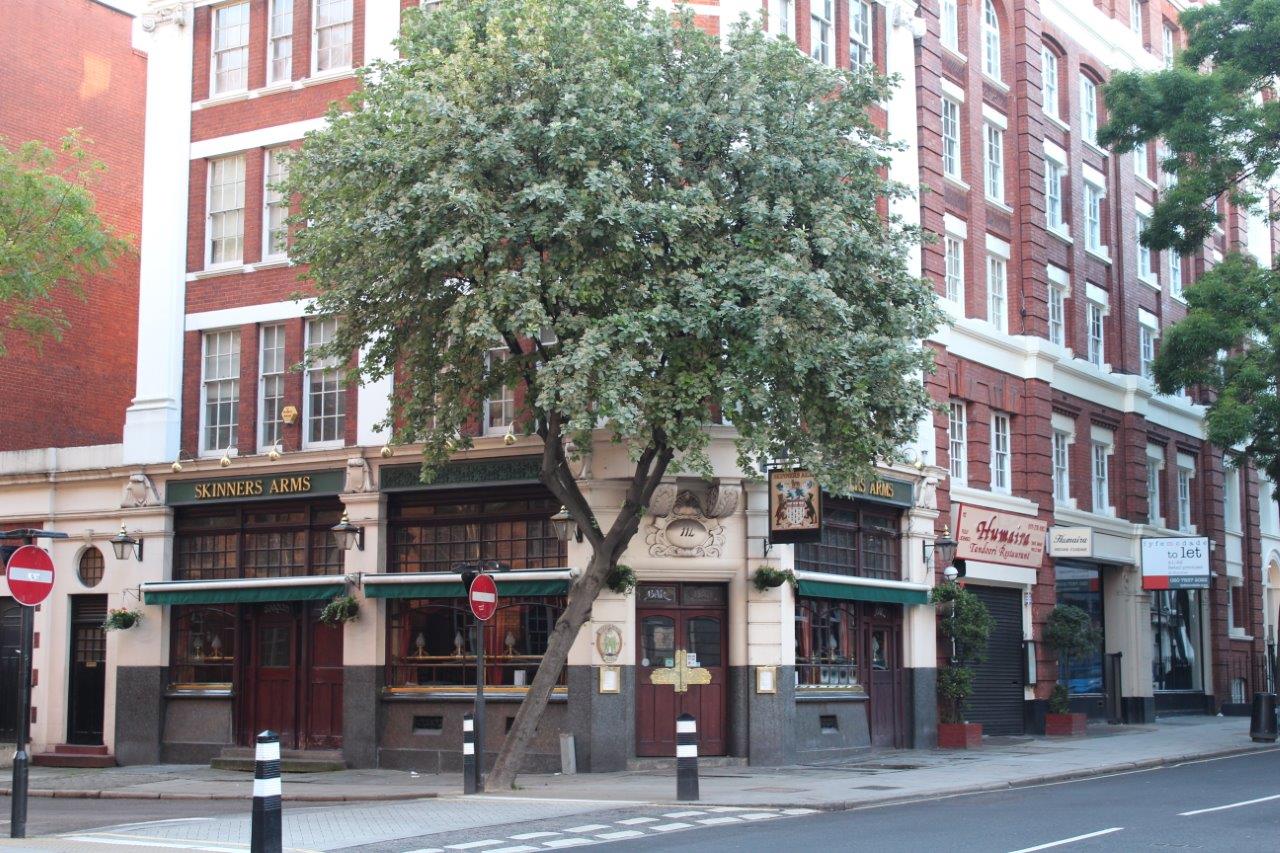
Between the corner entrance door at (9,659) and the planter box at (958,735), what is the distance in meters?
17.1

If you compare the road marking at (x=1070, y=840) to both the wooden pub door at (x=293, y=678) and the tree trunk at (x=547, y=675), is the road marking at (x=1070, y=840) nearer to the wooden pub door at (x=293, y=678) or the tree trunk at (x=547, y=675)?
the tree trunk at (x=547, y=675)

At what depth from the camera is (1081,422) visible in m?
36.6

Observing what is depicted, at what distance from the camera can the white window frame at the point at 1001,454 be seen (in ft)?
110

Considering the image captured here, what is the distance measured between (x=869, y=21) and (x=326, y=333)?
11.4m

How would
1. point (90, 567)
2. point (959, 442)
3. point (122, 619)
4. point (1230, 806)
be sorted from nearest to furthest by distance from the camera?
1. point (1230, 806)
2. point (122, 619)
3. point (90, 567)
4. point (959, 442)

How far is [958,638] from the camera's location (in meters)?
29.8

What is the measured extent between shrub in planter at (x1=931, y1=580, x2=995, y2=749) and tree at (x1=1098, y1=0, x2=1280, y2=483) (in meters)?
6.90

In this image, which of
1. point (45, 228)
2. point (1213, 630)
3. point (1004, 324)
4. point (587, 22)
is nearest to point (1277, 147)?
point (1004, 324)

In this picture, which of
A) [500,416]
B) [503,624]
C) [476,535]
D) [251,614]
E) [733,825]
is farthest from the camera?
[251,614]

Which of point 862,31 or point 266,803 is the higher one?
point 862,31

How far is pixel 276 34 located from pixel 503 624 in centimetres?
1173

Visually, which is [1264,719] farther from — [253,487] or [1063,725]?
[253,487]

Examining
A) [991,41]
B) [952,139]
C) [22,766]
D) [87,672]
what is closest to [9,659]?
[87,672]

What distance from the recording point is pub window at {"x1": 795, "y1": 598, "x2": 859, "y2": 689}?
87.7 feet
